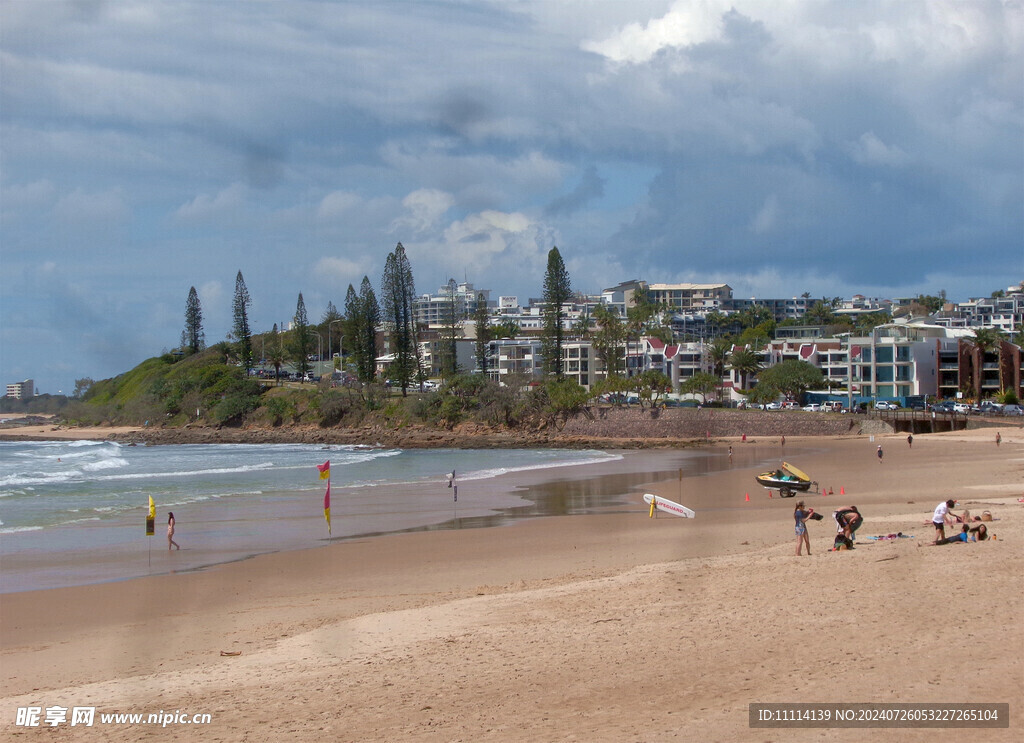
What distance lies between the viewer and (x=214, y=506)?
25.5 m

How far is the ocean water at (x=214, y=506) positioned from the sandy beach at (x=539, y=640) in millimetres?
2211

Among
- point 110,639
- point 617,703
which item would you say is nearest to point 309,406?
point 110,639

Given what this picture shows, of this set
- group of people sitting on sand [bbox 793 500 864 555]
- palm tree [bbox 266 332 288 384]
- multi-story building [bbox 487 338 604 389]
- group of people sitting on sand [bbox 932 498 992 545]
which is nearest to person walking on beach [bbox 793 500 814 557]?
group of people sitting on sand [bbox 793 500 864 555]

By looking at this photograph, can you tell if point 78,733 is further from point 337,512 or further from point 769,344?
point 769,344

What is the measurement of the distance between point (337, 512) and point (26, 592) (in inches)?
412

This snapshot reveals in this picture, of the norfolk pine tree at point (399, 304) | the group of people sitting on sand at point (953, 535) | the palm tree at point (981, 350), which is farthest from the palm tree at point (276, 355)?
the group of people sitting on sand at point (953, 535)

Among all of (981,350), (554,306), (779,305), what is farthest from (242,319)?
(779,305)

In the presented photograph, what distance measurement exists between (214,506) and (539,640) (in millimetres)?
18514

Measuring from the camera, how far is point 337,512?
24047 mm

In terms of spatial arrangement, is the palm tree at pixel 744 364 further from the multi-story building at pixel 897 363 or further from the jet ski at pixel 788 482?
the jet ski at pixel 788 482

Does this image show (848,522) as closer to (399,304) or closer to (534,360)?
(399,304)

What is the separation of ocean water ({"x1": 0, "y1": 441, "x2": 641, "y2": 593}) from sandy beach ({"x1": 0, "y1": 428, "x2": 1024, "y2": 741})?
→ 221 centimetres

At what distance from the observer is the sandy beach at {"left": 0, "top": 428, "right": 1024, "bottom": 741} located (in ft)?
23.1

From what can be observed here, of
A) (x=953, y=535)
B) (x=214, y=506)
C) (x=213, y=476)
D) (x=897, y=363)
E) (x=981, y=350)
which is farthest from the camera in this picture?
(x=897, y=363)
